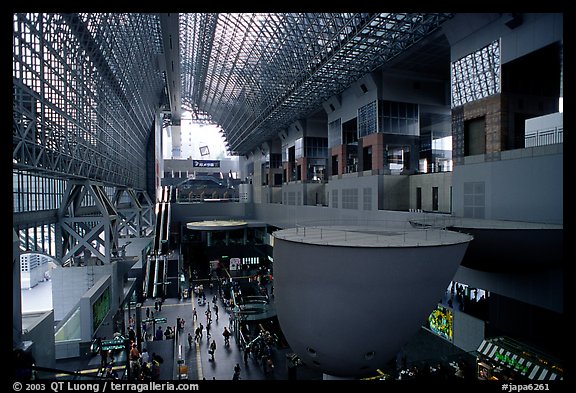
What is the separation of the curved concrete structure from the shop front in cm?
633

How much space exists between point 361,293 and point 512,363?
10.3 meters

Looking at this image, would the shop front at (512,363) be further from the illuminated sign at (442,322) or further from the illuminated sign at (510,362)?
the illuminated sign at (442,322)

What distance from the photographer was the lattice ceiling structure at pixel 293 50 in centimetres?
2153

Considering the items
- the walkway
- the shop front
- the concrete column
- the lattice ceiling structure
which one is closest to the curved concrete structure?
the shop front

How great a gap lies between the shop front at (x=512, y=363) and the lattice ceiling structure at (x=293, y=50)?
17.5 meters

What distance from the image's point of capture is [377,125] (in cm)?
2856

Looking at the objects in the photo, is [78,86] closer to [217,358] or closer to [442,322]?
[217,358]

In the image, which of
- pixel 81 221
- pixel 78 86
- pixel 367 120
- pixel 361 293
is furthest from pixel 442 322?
pixel 78 86

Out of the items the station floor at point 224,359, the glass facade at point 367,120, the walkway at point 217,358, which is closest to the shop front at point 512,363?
the station floor at point 224,359

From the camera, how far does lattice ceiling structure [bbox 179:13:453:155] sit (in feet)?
70.6

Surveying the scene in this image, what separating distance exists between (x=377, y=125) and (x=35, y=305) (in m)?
36.1
